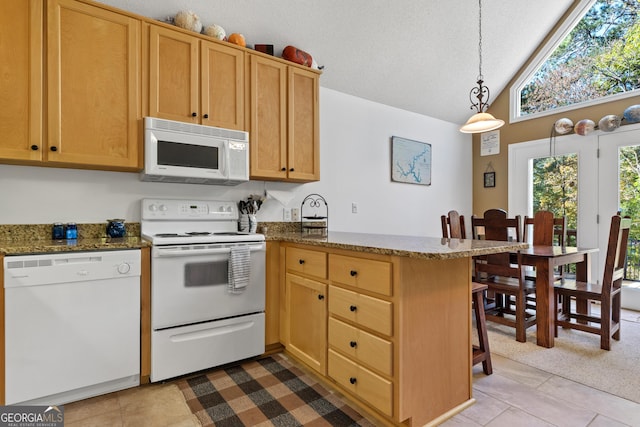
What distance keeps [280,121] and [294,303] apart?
148 cm

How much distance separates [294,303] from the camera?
240 cm

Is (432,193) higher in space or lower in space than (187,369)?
higher

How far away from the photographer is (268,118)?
279cm

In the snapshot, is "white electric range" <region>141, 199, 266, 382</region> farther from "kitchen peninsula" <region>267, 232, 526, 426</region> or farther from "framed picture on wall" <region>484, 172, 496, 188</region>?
"framed picture on wall" <region>484, 172, 496, 188</region>

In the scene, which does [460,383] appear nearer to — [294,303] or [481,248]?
[481,248]

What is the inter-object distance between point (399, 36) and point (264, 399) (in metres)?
3.36

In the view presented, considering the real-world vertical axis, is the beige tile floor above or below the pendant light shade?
below

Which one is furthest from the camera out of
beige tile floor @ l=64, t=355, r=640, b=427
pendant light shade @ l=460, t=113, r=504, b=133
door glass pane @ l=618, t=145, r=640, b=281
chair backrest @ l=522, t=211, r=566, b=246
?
door glass pane @ l=618, t=145, r=640, b=281

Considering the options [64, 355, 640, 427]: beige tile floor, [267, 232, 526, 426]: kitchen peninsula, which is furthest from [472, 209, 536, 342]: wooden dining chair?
[267, 232, 526, 426]: kitchen peninsula

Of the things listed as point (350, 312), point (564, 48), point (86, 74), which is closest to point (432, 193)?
point (564, 48)

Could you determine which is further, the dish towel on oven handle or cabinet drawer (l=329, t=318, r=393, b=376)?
the dish towel on oven handle

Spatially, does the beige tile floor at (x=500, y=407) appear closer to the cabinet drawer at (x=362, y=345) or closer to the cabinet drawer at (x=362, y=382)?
the cabinet drawer at (x=362, y=382)

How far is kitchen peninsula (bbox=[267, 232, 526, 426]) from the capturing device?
1.56 metres

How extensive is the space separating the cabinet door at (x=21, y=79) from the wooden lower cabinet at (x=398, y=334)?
1821mm
